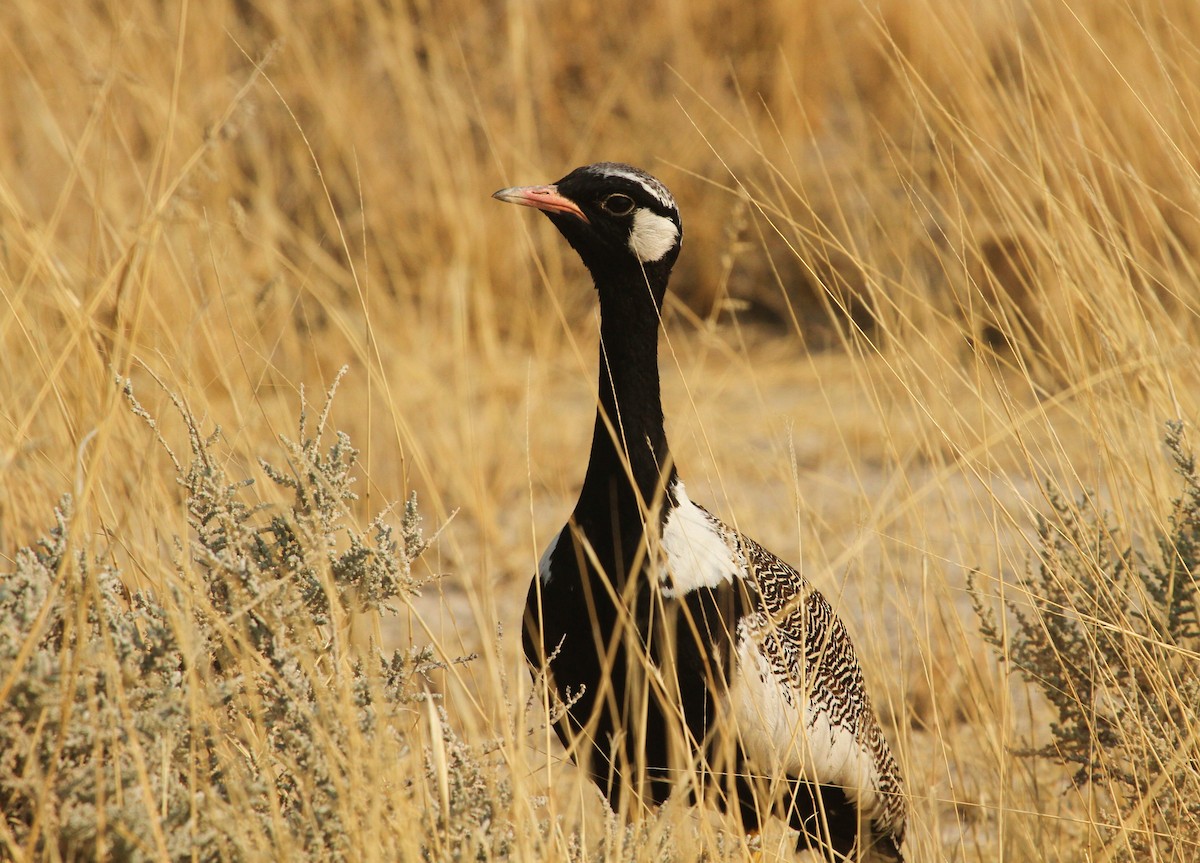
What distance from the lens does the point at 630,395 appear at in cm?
255

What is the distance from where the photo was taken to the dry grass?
2975 millimetres

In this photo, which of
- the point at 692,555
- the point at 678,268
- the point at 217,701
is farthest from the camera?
the point at 678,268

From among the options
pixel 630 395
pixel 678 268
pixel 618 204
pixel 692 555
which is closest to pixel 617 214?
pixel 618 204

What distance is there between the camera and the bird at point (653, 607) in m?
2.38

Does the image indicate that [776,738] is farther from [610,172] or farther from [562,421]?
[562,421]

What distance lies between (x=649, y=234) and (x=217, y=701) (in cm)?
124

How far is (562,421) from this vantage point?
494 cm

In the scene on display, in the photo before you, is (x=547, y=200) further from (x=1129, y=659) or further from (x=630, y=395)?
(x=1129, y=659)

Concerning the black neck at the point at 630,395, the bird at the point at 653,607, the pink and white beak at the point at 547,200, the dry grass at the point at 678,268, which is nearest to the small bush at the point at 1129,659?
the dry grass at the point at 678,268

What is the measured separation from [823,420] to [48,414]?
2992 millimetres

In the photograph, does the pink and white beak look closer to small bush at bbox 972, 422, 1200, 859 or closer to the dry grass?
the dry grass

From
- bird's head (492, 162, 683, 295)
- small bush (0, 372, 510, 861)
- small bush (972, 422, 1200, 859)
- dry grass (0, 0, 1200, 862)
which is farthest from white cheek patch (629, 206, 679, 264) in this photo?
small bush (972, 422, 1200, 859)

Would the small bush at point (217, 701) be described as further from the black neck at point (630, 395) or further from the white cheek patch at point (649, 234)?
the white cheek patch at point (649, 234)

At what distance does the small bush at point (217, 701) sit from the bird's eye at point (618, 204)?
29.9 inches
